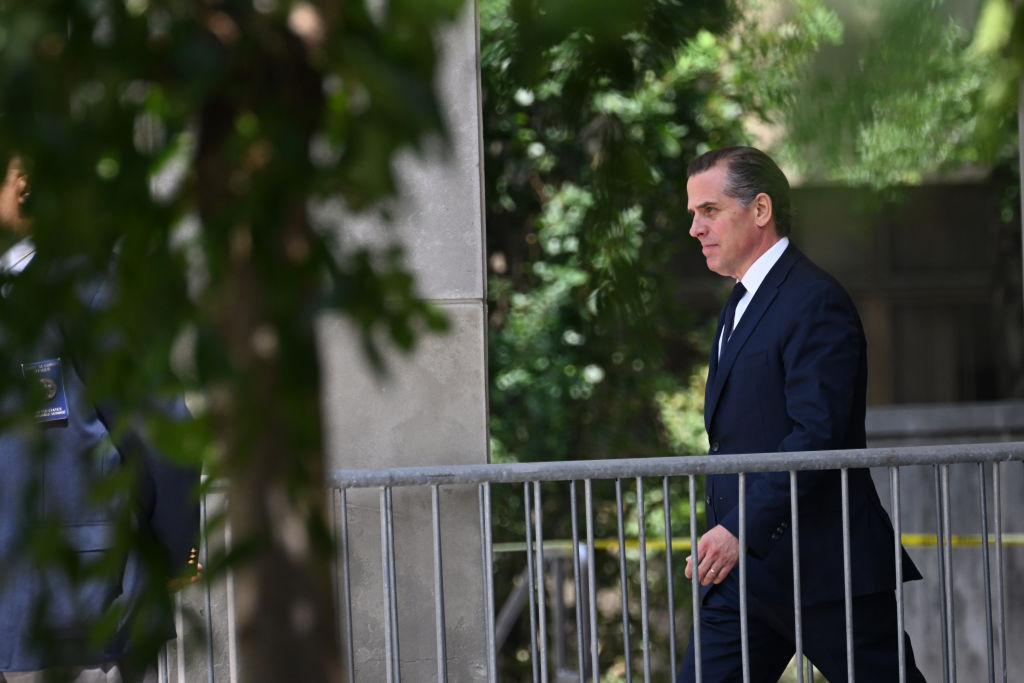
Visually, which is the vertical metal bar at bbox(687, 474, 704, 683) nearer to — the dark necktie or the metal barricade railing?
the metal barricade railing

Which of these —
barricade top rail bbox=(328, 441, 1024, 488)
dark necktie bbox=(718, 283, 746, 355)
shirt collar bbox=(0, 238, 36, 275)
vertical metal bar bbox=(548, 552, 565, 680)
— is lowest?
vertical metal bar bbox=(548, 552, 565, 680)

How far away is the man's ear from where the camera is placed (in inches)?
134

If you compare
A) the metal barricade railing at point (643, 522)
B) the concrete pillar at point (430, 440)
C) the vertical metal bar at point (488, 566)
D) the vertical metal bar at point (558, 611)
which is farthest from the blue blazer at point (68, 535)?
the vertical metal bar at point (558, 611)

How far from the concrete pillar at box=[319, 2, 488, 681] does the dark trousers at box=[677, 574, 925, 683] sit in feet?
2.51

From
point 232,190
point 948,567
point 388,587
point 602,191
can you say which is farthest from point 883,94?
point 388,587

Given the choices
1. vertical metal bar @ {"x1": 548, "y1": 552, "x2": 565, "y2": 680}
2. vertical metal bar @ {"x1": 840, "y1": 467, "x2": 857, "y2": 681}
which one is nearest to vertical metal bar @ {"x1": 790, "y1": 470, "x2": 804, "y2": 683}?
vertical metal bar @ {"x1": 840, "y1": 467, "x2": 857, "y2": 681}

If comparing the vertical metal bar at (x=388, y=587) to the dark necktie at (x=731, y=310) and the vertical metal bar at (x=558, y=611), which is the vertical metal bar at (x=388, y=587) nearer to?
the dark necktie at (x=731, y=310)

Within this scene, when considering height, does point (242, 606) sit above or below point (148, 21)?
below

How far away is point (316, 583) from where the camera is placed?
0.94 meters

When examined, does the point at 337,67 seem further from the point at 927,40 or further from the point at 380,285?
the point at 927,40

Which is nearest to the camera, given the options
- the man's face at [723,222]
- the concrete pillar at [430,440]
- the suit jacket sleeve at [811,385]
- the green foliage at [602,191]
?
the green foliage at [602,191]

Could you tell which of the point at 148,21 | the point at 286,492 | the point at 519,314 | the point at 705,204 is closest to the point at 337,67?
the point at 148,21

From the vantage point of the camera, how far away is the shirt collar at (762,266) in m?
3.42

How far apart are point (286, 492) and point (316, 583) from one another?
0.24 feet
